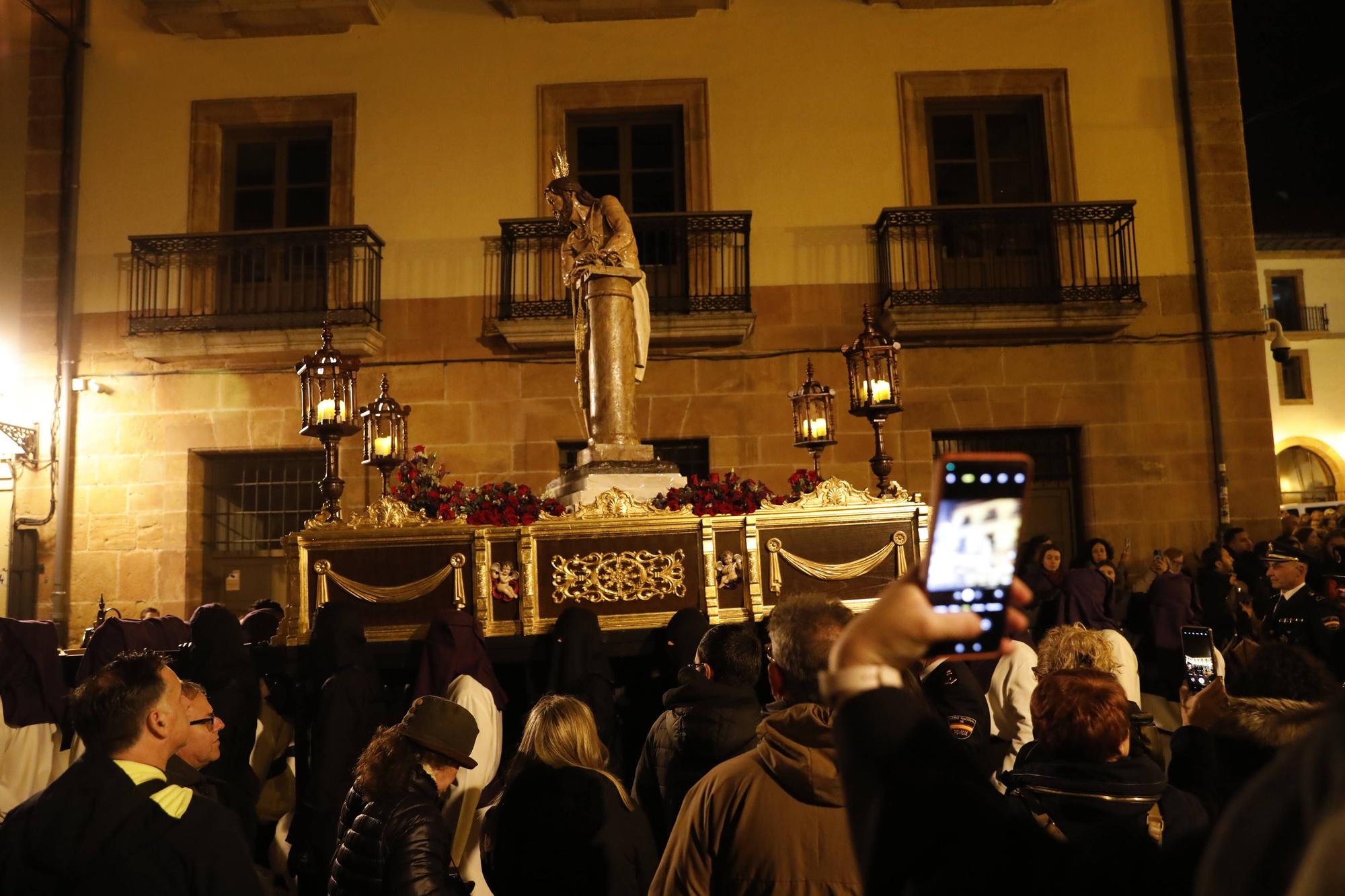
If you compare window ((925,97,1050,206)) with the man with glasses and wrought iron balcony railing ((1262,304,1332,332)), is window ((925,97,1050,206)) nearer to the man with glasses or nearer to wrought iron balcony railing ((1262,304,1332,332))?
the man with glasses

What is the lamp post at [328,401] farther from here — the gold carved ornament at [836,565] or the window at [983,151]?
the window at [983,151]

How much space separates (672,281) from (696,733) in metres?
9.86

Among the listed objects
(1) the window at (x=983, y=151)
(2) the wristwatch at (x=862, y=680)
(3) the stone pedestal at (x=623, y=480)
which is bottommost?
(2) the wristwatch at (x=862, y=680)

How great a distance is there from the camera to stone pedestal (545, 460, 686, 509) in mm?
7457

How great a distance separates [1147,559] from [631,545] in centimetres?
772

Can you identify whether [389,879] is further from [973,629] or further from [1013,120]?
[1013,120]

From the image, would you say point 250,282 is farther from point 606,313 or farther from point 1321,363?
point 1321,363

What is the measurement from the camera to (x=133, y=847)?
2385mm

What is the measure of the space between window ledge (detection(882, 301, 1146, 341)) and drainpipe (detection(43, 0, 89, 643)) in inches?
390

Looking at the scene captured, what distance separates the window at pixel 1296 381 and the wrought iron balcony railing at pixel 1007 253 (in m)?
18.6

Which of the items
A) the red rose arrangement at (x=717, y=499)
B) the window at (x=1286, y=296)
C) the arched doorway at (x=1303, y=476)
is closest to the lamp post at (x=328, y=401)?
the red rose arrangement at (x=717, y=499)

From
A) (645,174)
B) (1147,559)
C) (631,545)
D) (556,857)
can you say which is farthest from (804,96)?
(556,857)

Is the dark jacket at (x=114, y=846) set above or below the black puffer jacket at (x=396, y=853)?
above

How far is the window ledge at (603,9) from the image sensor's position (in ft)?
42.7
